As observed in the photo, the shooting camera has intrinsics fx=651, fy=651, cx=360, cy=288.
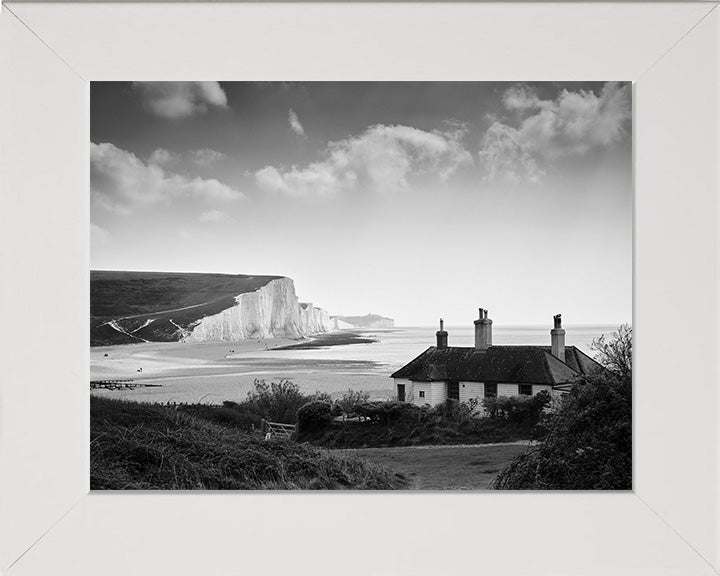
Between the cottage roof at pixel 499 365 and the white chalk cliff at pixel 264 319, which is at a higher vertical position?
the white chalk cliff at pixel 264 319

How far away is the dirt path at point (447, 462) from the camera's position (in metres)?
5.23

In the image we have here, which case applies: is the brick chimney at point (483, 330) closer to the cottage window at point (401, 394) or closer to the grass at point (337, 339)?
the cottage window at point (401, 394)

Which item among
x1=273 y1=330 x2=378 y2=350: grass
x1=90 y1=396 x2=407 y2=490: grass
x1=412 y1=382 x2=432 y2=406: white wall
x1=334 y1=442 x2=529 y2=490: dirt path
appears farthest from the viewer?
x1=273 y1=330 x2=378 y2=350: grass

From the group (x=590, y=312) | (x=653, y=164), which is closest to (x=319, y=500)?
(x=590, y=312)

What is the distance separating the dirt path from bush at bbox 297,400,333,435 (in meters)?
0.30

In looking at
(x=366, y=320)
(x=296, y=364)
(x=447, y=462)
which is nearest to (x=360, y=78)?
(x=366, y=320)

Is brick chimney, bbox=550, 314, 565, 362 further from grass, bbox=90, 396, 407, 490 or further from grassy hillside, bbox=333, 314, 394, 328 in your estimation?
grass, bbox=90, 396, 407, 490

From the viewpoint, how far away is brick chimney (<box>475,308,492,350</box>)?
18.0ft

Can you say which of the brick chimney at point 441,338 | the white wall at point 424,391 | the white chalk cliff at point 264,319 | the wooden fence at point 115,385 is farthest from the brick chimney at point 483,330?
the wooden fence at point 115,385

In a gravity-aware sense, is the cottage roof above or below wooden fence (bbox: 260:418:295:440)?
above

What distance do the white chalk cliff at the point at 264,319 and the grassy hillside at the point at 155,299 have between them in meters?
0.07

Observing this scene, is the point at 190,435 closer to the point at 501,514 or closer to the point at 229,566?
the point at 229,566

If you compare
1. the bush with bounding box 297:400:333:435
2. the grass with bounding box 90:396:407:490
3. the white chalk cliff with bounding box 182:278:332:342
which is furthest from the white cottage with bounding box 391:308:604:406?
the white chalk cliff with bounding box 182:278:332:342
